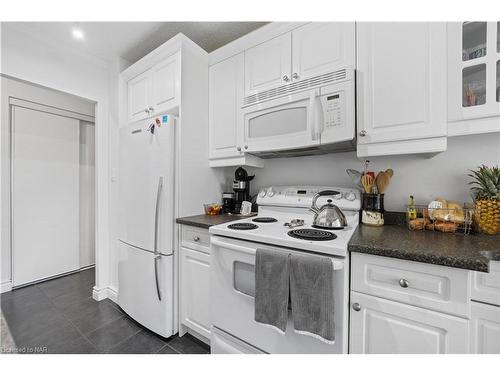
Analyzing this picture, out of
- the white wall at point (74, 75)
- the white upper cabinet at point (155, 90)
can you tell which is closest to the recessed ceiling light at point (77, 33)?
the white wall at point (74, 75)

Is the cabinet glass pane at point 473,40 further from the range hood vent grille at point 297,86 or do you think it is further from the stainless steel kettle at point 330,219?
the stainless steel kettle at point 330,219

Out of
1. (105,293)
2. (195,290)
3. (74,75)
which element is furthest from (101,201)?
(195,290)

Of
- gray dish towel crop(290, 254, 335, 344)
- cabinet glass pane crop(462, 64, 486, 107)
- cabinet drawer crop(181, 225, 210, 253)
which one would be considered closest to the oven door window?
gray dish towel crop(290, 254, 335, 344)

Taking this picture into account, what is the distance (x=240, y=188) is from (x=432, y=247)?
1.35 meters

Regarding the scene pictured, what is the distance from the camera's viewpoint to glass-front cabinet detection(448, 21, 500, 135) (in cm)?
102

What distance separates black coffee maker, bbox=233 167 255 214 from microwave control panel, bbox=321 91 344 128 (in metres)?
0.87

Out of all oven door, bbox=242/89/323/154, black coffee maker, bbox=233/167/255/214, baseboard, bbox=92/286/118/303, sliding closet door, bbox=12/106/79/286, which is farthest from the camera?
sliding closet door, bbox=12/106/79/286

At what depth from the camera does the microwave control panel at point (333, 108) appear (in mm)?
1252

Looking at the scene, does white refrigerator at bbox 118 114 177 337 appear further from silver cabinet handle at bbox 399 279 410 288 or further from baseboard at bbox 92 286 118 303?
silver cabinet handle at bbox 399 279 410 288

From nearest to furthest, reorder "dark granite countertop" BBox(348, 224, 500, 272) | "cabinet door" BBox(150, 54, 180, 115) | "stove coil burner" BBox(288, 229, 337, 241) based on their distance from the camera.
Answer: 1. "dark granite countertop" BBox(348, 224, 500, 272)
2. "stove coil burner" BBox(288, 229, 337, 241)
3. "cabinet door" BBox(150, 54, 180, 115)

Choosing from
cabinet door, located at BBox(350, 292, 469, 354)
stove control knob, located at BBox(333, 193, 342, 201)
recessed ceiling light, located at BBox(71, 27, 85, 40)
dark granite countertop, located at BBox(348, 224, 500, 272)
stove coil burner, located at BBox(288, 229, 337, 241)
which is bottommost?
cabinet door, located at BBox(350, 292, 469, 354)

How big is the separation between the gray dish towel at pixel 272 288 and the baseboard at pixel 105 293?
187 cm

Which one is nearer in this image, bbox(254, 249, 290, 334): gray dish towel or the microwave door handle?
bbox(254, 249, 290, 334): gray dish towel
